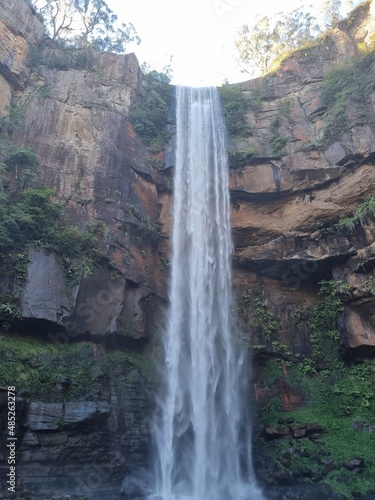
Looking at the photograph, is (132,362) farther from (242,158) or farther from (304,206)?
(242,158)

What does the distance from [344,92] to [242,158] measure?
4.71m

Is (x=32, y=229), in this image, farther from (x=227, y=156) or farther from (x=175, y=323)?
(x=227, y=156)

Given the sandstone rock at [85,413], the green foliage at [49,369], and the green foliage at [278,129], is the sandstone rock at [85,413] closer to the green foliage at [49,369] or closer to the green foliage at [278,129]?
the green foliage at [49,369]

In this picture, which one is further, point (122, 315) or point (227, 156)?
point (227, 156)

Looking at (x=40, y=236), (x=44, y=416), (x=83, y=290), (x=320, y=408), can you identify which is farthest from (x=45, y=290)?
(x=320, y=408)

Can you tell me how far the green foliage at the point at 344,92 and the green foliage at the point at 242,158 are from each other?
9.22 feet

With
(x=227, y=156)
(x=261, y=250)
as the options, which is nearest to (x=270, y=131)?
(x=227, y=156)

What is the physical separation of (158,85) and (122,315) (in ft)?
39.3

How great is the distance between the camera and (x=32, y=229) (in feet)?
37.7

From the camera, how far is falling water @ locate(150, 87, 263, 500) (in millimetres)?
9945

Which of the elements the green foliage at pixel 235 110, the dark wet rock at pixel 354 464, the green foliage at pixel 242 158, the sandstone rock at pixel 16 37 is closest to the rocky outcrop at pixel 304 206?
the green foliage at pixel 242 158

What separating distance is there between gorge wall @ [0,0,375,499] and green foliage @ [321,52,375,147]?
0.09m

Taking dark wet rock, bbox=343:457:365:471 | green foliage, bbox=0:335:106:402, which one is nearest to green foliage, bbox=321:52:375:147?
dark wet rock, bbox=343:457:365:471

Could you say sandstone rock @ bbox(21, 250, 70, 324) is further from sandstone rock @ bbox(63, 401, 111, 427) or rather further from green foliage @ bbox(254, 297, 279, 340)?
green foliage @ bbox(254, 297, 279, 340)
